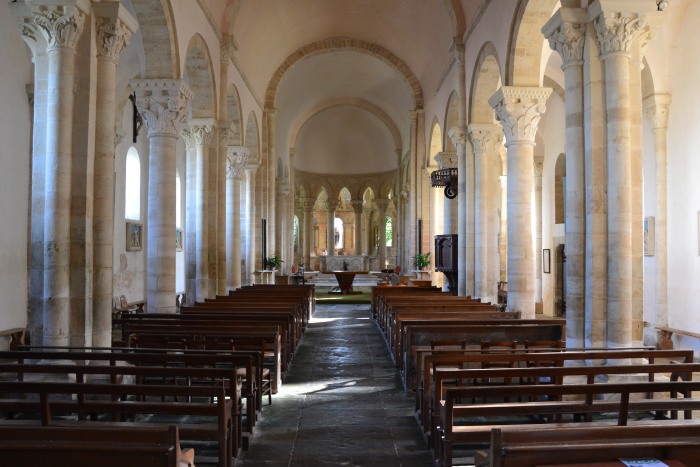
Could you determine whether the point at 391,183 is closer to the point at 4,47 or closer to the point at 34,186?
the point at 4,47

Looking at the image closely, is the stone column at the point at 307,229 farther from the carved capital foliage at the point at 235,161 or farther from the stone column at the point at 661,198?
the stone column at the point at 661,198

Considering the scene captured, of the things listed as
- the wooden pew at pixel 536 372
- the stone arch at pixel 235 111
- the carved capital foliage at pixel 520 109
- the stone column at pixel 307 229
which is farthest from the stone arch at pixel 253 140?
the wooden pew at pixel 536 372

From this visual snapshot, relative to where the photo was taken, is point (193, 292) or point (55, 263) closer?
point (55, 263)

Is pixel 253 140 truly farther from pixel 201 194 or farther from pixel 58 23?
pixel 58 23

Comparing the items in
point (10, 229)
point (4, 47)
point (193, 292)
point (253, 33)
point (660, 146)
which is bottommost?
point (193, 292)

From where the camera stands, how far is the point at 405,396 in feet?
25.8

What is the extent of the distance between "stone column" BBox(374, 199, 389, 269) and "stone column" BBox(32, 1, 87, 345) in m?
32.1

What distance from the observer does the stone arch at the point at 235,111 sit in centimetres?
1785

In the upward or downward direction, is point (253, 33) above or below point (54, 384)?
above

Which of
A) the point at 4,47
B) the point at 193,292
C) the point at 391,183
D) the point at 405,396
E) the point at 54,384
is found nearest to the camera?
the point at 54,384

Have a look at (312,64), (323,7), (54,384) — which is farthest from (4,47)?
(312,64)

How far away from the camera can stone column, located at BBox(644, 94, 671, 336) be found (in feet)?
41.7

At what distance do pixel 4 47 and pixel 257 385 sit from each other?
9.31 meters

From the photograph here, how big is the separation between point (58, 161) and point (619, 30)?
Answer: 7.14m
